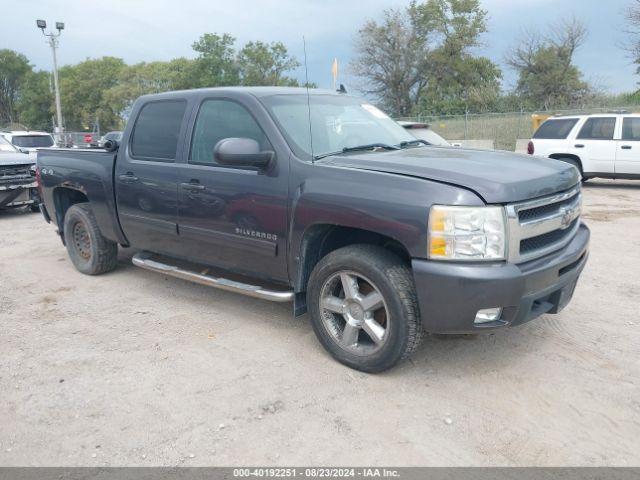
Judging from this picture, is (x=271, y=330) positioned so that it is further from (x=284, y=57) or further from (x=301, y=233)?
(x=284, y=57)

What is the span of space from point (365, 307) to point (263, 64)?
57969mm

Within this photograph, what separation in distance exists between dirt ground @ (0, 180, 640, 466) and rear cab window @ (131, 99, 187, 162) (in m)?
1.37

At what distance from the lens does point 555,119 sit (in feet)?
44.7

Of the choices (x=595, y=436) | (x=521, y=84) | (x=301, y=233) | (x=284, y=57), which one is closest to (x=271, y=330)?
(x=301, y=233)

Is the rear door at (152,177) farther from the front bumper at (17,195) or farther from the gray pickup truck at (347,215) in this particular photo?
the front bumper at (17,195)

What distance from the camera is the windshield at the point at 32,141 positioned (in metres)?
17.2

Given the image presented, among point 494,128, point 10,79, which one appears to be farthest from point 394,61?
point 10,79

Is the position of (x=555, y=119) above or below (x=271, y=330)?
above

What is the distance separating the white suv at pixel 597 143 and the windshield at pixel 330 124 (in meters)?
9.70

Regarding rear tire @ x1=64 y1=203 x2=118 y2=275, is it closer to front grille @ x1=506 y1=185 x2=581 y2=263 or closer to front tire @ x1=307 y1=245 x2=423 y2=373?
front tire @ x1=307 y1=245 x2=423 y2=373

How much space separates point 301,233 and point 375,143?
3.56 ft

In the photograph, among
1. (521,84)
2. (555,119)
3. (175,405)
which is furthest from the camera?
(521,84)

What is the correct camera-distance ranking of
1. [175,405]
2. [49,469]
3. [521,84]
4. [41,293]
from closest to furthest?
[49,469]
[175,405]
[41,293]
[521,84]

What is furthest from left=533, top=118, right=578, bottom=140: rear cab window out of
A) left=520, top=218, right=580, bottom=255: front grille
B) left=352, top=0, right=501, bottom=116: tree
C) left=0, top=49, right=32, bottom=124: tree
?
left=0, top=49, right=32, bottom=124: tree
